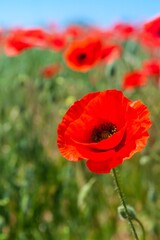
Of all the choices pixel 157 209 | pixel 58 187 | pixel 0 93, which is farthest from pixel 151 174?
pixel 0 93

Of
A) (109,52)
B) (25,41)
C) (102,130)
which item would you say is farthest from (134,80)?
(102,130)

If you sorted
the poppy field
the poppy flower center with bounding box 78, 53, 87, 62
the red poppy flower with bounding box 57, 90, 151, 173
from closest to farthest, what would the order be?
1. the red poppy flower with bounding box 57, 90, 151, 173
2. the poppy field
3. the poppy flower center with bounding box 78, 53, 87, 62

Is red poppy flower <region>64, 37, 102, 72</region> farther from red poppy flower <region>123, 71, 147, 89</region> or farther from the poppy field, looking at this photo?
red poppy flower <region>123, 71, 147, 89</region>

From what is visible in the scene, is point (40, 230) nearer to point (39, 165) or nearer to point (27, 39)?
point (39, 165)

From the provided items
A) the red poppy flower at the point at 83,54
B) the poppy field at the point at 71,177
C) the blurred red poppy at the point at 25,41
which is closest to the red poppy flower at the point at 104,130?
the poppy field at the point at 71,177

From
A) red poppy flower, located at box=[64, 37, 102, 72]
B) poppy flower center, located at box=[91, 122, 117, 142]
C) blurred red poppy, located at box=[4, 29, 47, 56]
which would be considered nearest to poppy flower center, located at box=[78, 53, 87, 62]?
red poppy flower, located at box=[64, 37, 102, 72]

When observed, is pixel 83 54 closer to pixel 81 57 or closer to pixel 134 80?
pixel 81 57

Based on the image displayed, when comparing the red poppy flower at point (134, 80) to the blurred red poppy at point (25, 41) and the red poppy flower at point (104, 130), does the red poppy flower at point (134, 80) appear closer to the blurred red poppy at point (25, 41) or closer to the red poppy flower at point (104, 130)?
the blurred red poppy at point (25, 41)
